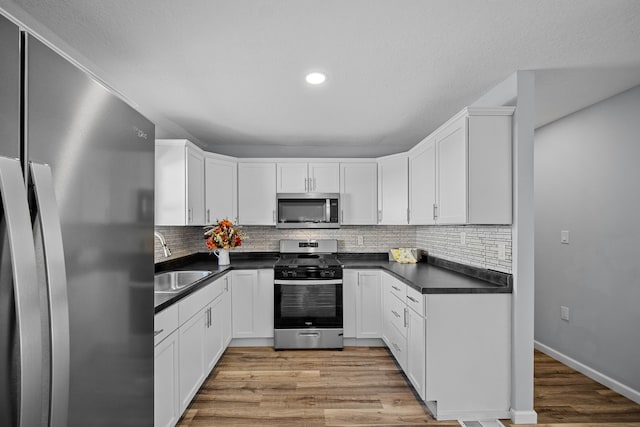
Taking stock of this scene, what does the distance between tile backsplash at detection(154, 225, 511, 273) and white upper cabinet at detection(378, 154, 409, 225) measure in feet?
1.25

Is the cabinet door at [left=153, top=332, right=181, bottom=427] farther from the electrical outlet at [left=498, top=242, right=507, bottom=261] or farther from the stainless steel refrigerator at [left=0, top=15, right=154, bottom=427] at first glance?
the electrical outlet at [left=498, top=242, right=507, bottom=261]

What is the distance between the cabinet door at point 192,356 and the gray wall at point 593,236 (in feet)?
10.9

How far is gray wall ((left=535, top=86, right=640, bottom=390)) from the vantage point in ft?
9.19

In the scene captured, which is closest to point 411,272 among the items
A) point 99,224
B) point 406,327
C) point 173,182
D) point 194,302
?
A: point 406,327

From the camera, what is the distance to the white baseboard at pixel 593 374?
8.99 ft

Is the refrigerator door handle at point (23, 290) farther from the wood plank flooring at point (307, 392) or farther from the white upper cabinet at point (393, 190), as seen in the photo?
the white upper cabinet at point (393, 190)

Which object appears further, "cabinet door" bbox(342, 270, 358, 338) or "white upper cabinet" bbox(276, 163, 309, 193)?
"white upper cabinet" bbox(276, 163, 309, 193)

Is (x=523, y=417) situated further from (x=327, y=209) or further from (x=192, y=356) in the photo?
(x=327, y=209)

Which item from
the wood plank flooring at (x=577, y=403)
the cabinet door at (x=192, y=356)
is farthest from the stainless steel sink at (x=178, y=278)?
the wood plank flooring at (x=577, y=403)

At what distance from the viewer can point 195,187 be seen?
11.7 feet

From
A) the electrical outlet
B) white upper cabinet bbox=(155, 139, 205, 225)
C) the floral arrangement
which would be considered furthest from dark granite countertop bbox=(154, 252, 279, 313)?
the electrical outlet

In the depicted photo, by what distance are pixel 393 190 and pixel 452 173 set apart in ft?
Answer: 4.76

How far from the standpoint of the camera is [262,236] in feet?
14.9

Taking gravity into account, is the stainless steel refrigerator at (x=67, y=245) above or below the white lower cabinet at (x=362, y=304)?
above
